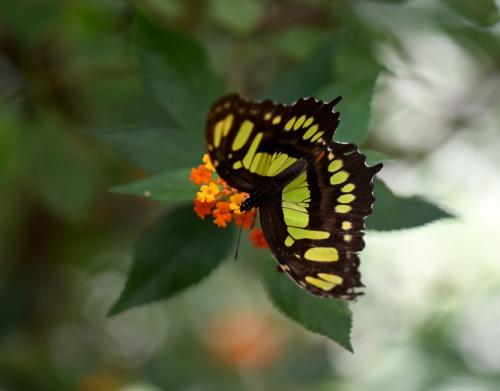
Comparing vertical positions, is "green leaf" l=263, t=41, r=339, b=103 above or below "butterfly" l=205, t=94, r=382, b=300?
above

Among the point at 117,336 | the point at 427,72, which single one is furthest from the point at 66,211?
the point at 427,72

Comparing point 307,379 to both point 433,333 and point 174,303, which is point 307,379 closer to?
point 433,333

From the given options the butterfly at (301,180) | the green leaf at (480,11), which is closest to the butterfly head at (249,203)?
the butterfly at (301,180)

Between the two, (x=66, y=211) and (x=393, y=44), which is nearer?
(x=393, y=44)

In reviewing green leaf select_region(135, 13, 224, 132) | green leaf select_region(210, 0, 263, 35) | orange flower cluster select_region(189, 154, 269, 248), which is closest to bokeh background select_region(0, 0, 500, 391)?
green leaf select_region(210, 0, 263, 35)

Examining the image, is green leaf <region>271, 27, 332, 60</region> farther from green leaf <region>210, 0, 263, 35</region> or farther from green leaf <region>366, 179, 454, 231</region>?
green leaf <region>366, 179, 454, 231</region>
